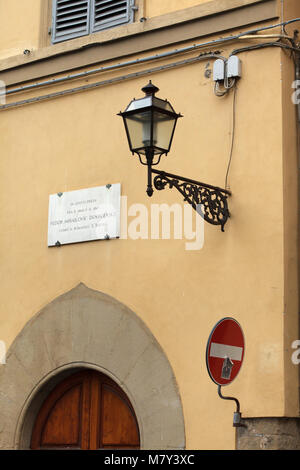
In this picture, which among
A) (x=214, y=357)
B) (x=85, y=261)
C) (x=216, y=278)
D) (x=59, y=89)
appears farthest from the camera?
(x=59, y=89)

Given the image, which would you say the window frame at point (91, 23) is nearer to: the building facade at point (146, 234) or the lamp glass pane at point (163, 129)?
the building facade at point (146, 234)

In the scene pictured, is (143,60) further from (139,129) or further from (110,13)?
(139,129)

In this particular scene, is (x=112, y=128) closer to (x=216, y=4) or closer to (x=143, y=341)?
(x=216, y=4)

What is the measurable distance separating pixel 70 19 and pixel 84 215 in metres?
2.28

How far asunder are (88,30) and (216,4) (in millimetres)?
1655

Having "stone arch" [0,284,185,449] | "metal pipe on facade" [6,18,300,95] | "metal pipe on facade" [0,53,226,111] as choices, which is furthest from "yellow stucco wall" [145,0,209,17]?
"stone arch" [0,284,185,449]

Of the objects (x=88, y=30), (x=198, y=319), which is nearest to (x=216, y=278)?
(x=198, y=319)

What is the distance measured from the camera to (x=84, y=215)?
8.83 meters

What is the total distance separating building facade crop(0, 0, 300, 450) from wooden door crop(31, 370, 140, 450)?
15mm

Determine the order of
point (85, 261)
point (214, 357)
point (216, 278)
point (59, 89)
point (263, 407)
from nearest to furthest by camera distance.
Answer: point (214, 357)
point (263, 407)
point (216, 278)
point (85, 261)
point (59, 89)

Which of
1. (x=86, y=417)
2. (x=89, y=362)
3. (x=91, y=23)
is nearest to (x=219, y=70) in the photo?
(x=91, y=23)

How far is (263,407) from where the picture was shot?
738cm

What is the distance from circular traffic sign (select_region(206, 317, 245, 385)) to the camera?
686 centimetres

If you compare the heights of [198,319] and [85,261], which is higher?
[85,261]
